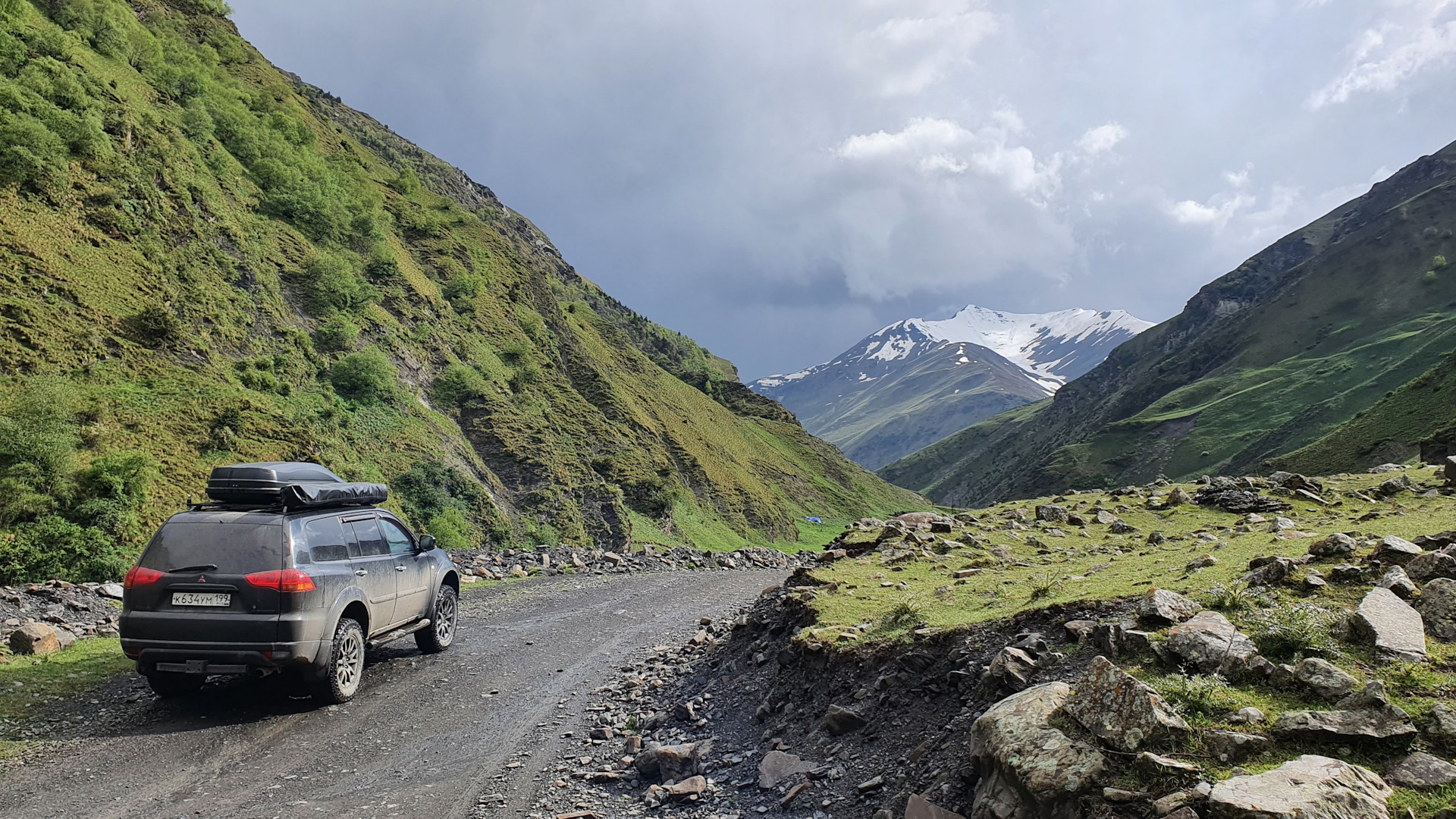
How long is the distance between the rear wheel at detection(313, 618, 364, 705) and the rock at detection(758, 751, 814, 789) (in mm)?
6297

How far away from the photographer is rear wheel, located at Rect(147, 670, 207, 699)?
9.09 metres

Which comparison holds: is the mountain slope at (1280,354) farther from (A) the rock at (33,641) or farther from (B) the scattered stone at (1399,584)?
(A) the rock at (33,641)

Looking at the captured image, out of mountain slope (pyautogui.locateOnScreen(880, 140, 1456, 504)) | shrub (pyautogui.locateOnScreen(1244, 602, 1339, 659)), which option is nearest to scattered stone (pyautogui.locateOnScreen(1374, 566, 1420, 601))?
shrub (pyautogui.locateOnScreen(1244, 602, 1339, 659))

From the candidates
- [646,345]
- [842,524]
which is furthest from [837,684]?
[646,345]

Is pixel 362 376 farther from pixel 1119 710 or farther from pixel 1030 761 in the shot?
pixel 1119 710

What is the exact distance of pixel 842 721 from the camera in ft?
24.1

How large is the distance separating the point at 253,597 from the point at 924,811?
8491mm

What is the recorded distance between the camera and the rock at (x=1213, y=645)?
525 cm

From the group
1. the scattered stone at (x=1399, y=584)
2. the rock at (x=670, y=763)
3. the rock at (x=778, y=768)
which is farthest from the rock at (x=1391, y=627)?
the rock at (x=670, y=763)

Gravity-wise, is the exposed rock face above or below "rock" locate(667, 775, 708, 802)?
above

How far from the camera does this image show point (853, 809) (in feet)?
19.8

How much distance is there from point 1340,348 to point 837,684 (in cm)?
14875

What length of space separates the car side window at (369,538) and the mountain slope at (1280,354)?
95880 millimetres

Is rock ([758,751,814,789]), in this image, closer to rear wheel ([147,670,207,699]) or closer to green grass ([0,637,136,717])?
rear wheel ([147,670,207,699])
